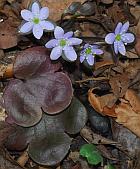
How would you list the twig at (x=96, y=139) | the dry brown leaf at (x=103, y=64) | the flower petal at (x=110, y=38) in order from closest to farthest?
the flower petal at (x=110, y=38) → the twig at (x=96, y=139) → the dry brown leaf at (x=103, y=64)

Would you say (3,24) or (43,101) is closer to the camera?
(43,101)

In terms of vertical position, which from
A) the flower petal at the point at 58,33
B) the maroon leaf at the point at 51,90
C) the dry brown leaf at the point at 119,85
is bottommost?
the dry brown leaf at the point at 119,85

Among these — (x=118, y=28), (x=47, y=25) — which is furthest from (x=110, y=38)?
(x=47, y=25)

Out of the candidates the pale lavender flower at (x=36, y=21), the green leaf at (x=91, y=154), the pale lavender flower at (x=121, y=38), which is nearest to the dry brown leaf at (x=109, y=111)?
the green leaf at (x=91, y=154)

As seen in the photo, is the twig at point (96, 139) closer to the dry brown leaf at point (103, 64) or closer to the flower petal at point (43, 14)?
the dry brown leaf at point (103, 64)

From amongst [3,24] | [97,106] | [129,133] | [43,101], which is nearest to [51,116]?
[43,101]

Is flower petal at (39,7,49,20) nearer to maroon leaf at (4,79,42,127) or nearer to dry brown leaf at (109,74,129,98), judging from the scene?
maroon leaf at (4,79,42,127)

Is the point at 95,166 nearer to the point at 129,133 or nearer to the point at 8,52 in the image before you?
the point at 129,133
